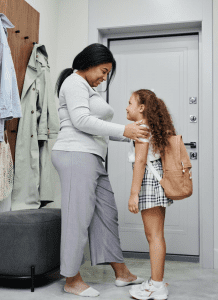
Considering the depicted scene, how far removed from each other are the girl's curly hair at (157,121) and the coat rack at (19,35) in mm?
971

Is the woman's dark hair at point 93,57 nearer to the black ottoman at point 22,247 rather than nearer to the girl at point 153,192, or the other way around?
the girl at point 153,192

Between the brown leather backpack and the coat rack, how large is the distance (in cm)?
111

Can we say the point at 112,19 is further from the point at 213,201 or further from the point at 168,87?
the point at 213,201

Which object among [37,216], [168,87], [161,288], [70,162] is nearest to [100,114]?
[70,162]

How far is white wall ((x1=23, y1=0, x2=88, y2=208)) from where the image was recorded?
2850mm

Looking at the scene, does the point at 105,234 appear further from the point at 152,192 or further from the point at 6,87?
the point at 6,87

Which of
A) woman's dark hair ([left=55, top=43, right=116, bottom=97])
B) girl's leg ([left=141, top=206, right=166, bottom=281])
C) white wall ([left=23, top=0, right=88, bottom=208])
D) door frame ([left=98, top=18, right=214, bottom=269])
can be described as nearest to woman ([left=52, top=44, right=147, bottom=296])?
woman's dark hair ([left=55, top=43, right=116, bottom=97])

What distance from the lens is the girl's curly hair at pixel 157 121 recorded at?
5.53 ft

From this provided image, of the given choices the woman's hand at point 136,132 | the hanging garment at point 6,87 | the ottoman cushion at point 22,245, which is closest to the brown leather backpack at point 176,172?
the woman's hand at point 136,132

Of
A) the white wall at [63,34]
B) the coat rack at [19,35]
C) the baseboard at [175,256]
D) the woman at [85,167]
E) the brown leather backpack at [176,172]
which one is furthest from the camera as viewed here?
the white wall at [63,34]

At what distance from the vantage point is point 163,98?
2.90 metres

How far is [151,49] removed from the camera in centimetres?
296

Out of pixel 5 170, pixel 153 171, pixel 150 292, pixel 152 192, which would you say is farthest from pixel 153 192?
pixel 5 170

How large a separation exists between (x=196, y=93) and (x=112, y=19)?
93 cm
